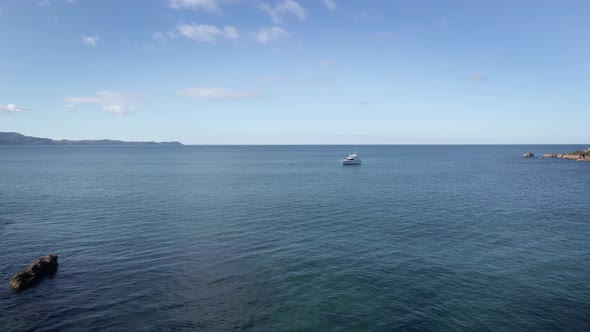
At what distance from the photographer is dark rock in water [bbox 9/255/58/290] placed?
91.3ft

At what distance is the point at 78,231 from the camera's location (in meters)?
45.1

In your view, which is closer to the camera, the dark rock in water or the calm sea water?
the calm sea water

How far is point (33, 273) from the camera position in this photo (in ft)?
95.3

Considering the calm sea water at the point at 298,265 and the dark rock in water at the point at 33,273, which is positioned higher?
the dark rock in water at the point at 33,273

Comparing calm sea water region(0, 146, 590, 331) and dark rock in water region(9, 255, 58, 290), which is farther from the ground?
dark rock in water region(9, 255, 58, 290)

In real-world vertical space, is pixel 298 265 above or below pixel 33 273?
below

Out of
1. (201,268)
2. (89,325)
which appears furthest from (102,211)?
(89,325)

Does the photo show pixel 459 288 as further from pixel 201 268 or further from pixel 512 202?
pixel 512 202

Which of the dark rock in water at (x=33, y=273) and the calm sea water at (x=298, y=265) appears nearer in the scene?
the calm sea water at (x=298, y=265)

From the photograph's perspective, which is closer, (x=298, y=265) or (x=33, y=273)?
(x=33, y=273)

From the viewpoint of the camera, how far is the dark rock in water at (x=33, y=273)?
27827 mm

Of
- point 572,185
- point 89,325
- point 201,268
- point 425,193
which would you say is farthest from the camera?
point 572,185

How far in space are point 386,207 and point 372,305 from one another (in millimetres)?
37958

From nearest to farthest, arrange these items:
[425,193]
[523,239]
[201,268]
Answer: [201,268] → [523,239] → [425,193]
